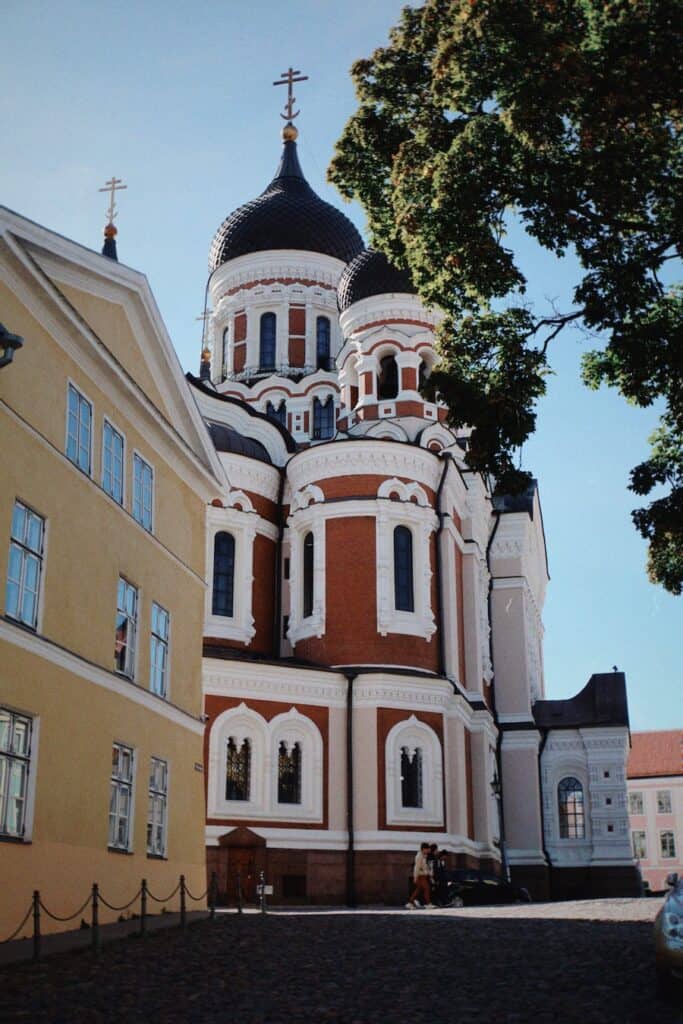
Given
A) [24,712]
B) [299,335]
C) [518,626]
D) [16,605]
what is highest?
[299,335]

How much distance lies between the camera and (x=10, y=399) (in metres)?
13.7

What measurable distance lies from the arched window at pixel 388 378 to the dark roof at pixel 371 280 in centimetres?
199

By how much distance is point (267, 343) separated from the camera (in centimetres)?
4112

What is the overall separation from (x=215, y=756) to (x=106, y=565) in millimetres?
12789

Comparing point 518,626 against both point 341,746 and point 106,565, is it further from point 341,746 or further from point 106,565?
point 106,565

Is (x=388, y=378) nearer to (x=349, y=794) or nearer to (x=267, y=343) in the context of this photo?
(x=267, y=343)

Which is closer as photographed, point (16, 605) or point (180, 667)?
point (16, 605)

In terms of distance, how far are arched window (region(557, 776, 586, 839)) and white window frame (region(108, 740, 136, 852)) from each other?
73.6 ft

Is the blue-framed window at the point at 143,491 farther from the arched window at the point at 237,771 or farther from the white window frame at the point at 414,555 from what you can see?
the white window frame at the point at 414,555

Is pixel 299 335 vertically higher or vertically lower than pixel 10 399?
higher

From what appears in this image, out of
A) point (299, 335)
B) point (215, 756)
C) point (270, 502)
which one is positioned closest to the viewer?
point (215, 756)

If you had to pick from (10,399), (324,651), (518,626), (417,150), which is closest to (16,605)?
(10,399)

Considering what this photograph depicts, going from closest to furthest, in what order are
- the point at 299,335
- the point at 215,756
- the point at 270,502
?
1. the point at 215,756
2. the point at 270,502
3. the point at 299,335

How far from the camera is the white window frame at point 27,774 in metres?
12.9
